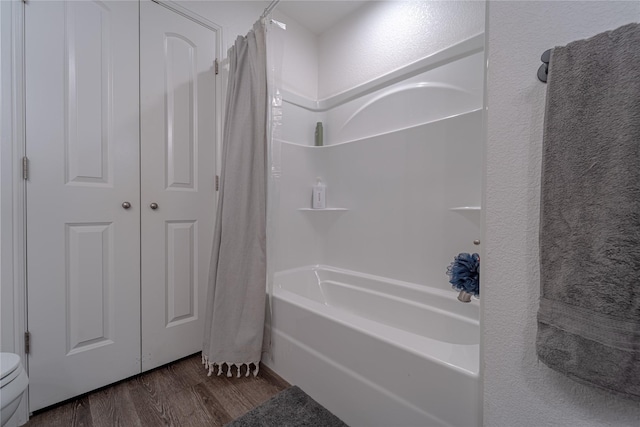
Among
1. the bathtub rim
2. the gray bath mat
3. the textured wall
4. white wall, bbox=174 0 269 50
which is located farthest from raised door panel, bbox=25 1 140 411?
the textured wall

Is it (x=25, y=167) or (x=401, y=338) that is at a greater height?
(x=25, y=167)

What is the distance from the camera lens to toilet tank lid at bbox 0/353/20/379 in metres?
0.82

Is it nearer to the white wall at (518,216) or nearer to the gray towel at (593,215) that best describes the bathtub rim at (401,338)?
the white wall at (518,216)

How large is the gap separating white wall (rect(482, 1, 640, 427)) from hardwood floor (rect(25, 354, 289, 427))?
3.50 ft

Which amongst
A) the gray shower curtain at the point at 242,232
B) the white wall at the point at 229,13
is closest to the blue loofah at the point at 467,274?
the gray shower curtain at the point at 242,232

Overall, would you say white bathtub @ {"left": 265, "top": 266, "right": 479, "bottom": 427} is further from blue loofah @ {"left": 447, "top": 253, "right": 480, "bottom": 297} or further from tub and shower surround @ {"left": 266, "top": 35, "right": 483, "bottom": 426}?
blue loofah @ {"left": 447, "top": 253, "right": 480, "bottom": 297}

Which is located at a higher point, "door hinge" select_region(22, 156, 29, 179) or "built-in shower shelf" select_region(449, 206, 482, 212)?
"door hinge" select_region(22, 156, 29, 179)

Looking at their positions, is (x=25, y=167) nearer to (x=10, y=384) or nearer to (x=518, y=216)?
(x=10, y=384)

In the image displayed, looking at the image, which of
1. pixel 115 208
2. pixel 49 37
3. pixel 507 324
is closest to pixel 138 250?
pixel 115 208

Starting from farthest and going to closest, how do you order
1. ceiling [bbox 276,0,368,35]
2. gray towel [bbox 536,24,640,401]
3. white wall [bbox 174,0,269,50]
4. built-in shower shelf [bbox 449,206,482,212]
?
ceiling [bbox 276,0,368,35] → white wall [bbox 174,0,269,50] → built-in shower shelf [bbox 449,206,482,212] → gray towel [bbox 536,24,640,401]

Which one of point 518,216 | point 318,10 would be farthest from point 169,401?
point 318,10

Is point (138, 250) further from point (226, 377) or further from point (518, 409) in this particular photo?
point (518, 409)

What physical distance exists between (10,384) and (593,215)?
1.68m

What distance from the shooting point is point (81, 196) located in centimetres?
121
